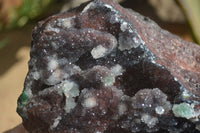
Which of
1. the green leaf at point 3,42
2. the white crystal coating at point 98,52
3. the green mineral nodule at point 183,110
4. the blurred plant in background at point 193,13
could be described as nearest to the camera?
the green mineral nodule at point 183,110

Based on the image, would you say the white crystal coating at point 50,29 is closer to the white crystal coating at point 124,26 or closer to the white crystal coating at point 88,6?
the white crystal coating at point 88,6

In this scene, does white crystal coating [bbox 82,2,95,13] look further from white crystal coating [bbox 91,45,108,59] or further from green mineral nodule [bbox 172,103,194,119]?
green mineral nodule [bbox 172,103,194,119]

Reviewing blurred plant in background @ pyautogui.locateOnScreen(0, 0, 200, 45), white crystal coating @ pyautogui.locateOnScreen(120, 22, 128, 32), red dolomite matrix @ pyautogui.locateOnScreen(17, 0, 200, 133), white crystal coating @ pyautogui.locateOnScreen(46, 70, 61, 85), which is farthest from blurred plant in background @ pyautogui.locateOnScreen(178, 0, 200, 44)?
white crystal coating @ pyautogui.locateOnScreen(46, 70, 61, 85)

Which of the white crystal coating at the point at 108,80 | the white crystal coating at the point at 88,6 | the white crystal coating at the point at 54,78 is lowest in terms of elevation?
the white crystal coating at the point at 108,80

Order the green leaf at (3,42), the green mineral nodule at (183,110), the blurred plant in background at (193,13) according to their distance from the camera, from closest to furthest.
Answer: the green mineral nodule at (183,110) < the blurred plant in background at (193,13) < the green leaf at (3,42)

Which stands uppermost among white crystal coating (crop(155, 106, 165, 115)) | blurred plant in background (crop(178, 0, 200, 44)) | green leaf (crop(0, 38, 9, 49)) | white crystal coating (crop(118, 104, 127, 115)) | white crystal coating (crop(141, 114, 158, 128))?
white crystal coating (crop(118, 104, 127, 115))

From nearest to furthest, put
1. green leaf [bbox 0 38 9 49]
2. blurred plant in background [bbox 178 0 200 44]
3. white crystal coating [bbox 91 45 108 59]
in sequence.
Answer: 1. white crystal coating [bbox 91 45 108 59]
2. blurred plant in background [bbox 178 0 200 44]
3. green leaf [bbox 0 38 9 49]

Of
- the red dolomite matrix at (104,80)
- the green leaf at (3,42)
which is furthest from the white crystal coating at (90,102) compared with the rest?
the green leaf at (3,42)

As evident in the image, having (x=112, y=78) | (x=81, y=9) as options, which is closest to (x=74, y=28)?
(x=81, y=9)

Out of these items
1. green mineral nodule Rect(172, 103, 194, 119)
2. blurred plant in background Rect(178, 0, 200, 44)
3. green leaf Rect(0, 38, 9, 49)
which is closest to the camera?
green mineral nodule Rect(172, 103, 194, 119)
